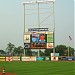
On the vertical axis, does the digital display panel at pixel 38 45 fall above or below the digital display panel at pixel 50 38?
A: below

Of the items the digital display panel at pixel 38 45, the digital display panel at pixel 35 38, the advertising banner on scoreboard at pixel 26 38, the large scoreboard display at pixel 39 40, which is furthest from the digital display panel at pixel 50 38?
the advertising banner on scoreboard at pixel 26 38

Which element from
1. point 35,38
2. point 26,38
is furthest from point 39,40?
point 26,38

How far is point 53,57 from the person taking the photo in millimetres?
69125

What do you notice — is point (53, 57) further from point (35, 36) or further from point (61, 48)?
point (61, 48)

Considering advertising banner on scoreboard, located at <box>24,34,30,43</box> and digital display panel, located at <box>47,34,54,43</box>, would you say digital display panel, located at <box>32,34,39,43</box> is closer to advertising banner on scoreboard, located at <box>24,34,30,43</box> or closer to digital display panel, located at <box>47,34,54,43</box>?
advertising banner on scoreboard, located at <box>24,34,30,43</box>

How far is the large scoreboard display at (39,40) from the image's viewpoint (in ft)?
195

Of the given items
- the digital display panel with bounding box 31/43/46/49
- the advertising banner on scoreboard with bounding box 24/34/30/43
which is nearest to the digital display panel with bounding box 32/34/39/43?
the digital display panel with bounding box 31/43/46/49

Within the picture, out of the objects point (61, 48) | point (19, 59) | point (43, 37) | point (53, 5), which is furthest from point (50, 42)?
point (61, 48)

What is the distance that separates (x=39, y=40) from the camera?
194 feet

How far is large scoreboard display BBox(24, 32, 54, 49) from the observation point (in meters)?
59.4

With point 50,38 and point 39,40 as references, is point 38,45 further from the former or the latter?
point 50,38

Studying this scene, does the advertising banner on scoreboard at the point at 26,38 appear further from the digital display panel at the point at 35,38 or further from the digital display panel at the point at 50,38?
the digital display panel at the point at 50,38

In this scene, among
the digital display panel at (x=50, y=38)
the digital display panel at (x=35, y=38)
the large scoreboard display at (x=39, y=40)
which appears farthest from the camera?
the digital display panel at (x=50, y=38)

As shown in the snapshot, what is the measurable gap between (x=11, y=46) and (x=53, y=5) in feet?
333
